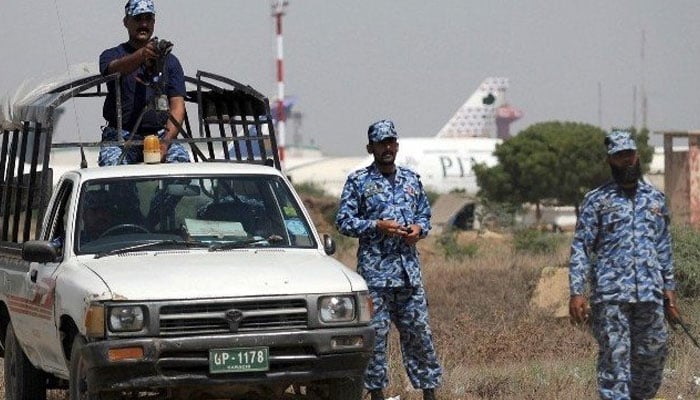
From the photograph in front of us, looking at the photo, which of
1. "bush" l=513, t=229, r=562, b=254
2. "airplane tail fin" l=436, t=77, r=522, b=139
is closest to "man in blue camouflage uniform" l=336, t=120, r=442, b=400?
"bush" l=513, t=229, r=562, b=254

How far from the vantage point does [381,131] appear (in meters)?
10.5

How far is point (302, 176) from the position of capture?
108m

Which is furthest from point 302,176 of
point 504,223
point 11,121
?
point 11,121

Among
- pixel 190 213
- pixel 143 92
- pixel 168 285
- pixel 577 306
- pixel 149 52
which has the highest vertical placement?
pixel 149 52

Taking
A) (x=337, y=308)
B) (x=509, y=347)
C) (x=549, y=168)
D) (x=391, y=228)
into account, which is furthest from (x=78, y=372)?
(x=549, y=168)

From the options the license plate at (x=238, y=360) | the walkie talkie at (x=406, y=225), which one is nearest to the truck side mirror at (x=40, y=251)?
the license plate at (x=238, y=360)

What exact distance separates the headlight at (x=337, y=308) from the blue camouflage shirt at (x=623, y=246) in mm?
1338

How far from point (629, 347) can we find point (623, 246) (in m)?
0.58

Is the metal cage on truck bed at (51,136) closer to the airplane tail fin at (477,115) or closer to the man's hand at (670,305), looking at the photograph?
the man's hand at (670,305)

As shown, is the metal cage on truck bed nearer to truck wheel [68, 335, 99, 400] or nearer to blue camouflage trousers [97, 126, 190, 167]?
blue camouflage trousers [97, 126, 190, 167]

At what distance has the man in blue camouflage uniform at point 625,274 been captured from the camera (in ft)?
29.8

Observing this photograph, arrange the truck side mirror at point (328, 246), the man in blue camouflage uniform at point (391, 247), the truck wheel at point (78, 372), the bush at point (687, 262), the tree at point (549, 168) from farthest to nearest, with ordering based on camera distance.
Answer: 1. the tree at point (549, 168)
2. the bush at point (687, 262)
3. the man in blue camouflage uniform at point (391, 247)
4. the truck side mirror at point (328, 246)
5. the truck wheel at point (78, 372)

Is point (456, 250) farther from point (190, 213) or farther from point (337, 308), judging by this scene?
point (337, 308)

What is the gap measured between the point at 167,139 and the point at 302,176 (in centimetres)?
9747
